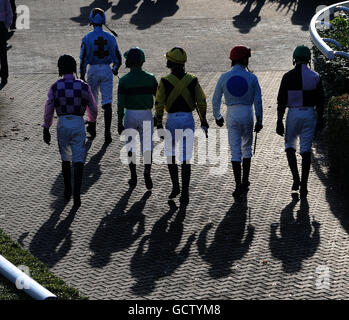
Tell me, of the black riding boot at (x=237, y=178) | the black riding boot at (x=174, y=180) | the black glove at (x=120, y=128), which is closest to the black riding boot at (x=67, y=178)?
the black glove at (x=120, y=128)

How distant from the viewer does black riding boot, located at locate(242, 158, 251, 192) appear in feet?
36.0

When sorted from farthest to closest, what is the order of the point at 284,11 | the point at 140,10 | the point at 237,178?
the point at 140,10
the point at 284,11
the point at 237,178

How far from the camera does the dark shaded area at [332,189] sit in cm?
1031

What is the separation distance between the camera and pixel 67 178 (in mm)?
10875

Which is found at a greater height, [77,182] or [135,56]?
[135,56]

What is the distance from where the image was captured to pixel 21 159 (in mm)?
12438

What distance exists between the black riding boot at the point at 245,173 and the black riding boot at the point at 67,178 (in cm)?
217

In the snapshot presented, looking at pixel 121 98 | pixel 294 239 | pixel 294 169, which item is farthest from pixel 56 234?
pixel 294 169

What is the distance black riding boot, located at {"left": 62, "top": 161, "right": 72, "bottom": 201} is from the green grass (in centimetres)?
125

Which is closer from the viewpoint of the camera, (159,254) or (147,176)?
(159,254)

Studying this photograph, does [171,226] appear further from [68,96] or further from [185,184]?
[68,96]

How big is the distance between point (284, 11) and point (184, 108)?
13.6 metres

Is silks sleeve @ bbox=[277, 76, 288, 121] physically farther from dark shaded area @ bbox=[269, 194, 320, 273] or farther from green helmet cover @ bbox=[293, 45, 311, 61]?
dark shaded area @ bbox=[269, 194, 320, 273]
